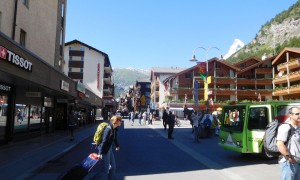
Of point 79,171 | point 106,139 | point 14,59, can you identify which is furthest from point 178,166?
point 14,59

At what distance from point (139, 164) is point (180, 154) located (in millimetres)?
3274

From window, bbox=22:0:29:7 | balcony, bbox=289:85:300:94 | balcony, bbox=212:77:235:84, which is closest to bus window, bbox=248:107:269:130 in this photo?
window, bbox=22:0:29:7

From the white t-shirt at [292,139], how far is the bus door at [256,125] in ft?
21.3

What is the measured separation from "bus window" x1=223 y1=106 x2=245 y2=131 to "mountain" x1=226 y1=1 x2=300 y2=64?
113 m

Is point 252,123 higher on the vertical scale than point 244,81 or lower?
lower

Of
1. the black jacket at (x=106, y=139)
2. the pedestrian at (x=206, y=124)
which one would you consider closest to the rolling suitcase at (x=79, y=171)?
the black jacket at (x=106, y=139)

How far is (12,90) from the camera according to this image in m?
15.7

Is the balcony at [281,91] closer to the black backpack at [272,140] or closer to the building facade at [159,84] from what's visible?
the building facade at [159,84]

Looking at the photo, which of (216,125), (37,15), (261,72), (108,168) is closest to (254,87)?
(261,72)

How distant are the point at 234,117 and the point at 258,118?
1074mm

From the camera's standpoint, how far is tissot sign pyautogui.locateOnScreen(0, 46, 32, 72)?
10.5 m

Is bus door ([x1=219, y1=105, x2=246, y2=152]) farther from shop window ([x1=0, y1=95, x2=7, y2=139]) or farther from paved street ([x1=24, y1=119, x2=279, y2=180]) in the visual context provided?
shop window ([x1=0, y1=95, x2=7, y2=139])

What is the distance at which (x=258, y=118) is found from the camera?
1122 cm

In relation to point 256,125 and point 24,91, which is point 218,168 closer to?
point 256,125
